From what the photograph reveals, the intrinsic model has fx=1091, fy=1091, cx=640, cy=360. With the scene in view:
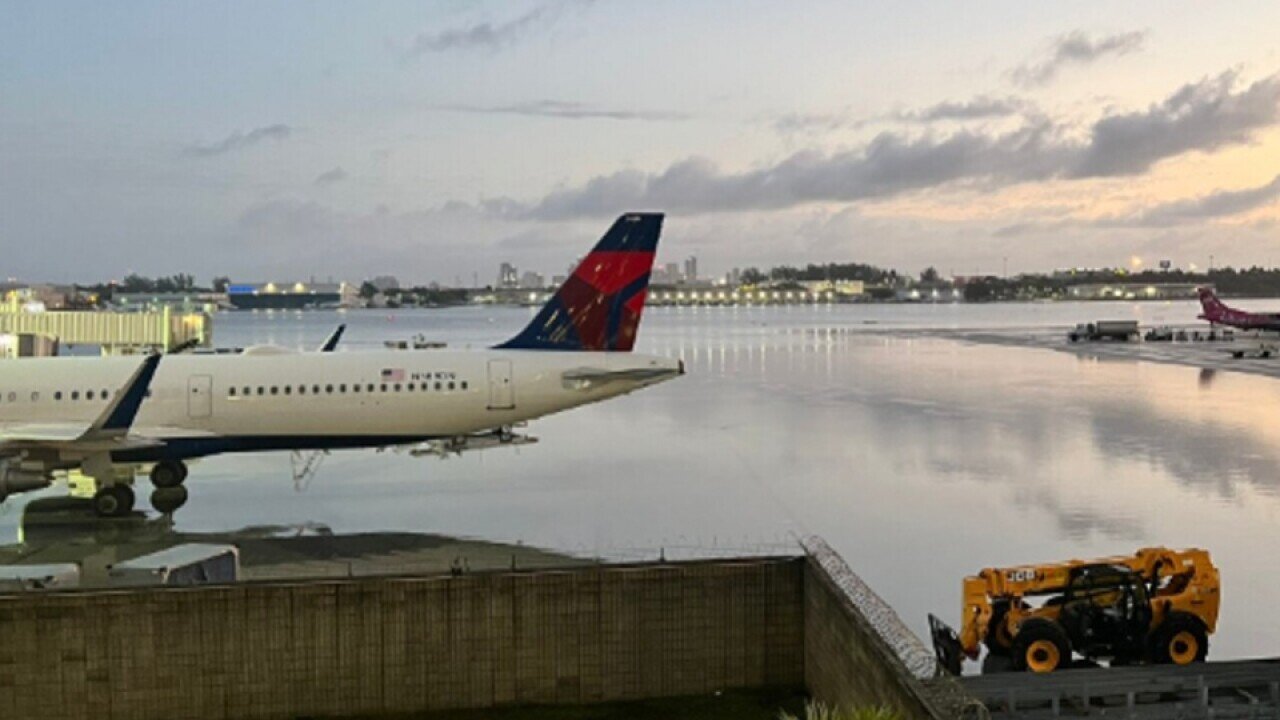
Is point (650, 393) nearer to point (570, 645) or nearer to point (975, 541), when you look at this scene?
point (975, 541)

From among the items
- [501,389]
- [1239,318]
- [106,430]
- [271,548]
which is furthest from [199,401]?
[1239,318]

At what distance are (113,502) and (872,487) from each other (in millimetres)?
20793

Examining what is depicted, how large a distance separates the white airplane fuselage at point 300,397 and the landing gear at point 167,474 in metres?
1.11

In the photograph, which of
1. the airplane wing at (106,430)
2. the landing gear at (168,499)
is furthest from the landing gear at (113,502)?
the airplane wing at (106,430)

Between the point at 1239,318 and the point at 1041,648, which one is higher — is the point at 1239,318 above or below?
above

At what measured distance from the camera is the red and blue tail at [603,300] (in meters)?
32.7

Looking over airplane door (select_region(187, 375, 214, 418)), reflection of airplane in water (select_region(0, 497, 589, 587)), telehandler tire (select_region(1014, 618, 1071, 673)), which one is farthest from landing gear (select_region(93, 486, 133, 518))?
telehandler tire (select_region(1014, 618, 1071, 673))

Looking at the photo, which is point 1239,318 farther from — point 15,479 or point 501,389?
point 15,479

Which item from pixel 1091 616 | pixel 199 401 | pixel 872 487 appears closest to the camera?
pixel 1091 616

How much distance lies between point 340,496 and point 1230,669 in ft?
77.6

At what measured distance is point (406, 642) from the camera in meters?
17.0

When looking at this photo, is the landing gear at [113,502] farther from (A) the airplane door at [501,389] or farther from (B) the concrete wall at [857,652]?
(B) the concrete wall at [857,652]

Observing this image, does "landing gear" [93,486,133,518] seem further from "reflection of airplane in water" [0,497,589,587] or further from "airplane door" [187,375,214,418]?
"airplane door" [187,375,214,418]

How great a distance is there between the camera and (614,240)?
33312 millimetres
